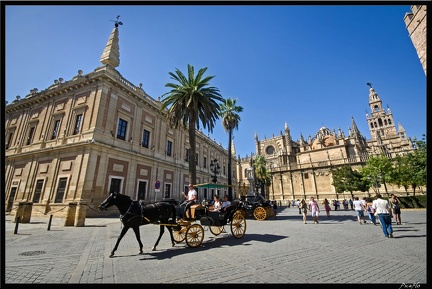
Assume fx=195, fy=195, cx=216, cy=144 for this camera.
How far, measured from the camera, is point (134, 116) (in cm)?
2150

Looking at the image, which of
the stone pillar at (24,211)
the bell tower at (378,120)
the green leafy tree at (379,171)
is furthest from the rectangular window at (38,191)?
the bell tower at (378,120)

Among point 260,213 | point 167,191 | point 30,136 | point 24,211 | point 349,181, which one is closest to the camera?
point 24,211

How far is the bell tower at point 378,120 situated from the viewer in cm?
7344

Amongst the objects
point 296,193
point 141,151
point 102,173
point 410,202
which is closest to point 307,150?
point 296,193

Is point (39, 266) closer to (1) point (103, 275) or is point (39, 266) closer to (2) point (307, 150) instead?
(1) point (103, 275)

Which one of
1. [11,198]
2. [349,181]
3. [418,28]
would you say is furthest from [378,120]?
[11,198]

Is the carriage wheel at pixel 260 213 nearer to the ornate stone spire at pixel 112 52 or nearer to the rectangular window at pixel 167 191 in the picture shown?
the rectangular window at pixel 167 191

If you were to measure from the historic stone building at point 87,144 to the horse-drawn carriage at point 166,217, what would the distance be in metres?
10.7

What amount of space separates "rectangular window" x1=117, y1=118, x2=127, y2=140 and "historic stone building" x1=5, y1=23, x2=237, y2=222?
0.10m

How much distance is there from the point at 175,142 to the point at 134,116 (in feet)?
24.3

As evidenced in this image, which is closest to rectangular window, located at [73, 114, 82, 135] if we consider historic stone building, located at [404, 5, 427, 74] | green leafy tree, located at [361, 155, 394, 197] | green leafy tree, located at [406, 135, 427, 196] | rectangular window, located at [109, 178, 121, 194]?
rectangular window, located at [109, 178, 121, 194]

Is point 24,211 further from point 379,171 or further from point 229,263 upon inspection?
point 379,171

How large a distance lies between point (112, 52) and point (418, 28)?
81.3ft

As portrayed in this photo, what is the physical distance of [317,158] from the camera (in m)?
→ 55.7
